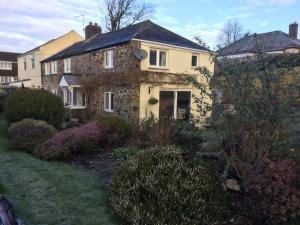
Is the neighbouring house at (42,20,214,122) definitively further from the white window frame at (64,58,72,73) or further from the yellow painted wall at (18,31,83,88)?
the yellow painted wall at (18,31,83,88)

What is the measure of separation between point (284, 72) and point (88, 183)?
4.41 m

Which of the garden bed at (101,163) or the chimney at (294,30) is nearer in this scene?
the garden bed at (101,163)

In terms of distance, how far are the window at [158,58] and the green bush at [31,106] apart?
22.0 feet

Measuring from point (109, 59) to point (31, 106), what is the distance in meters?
7.60

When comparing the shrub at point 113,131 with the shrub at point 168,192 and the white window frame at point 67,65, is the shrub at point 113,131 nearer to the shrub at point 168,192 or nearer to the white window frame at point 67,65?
the shrub at point 168,192

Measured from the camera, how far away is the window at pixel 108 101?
1820 centimetres

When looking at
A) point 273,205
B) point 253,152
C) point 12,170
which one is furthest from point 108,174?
point 273,205

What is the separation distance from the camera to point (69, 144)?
316 inches

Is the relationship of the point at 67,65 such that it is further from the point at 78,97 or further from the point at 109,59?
the point at 109,59

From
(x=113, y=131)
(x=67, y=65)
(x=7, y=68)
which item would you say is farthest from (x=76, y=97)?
(x=7, y=68)

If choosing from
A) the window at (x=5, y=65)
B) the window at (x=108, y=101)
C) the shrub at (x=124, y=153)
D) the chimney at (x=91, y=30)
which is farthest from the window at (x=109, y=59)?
the window at (x=5, y=65)

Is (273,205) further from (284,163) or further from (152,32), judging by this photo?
(152,32)

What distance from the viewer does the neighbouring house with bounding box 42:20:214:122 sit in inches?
631

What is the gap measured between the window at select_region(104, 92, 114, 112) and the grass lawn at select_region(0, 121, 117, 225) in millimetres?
10899
